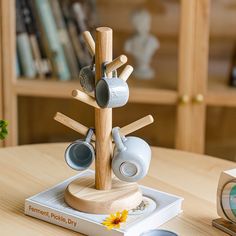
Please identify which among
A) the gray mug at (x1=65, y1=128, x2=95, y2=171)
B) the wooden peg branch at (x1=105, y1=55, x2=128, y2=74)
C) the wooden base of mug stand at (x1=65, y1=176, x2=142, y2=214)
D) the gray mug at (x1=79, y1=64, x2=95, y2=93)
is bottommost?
the wooden base of mug stand at (x1=65, y1=176, x2=142, y2=214)

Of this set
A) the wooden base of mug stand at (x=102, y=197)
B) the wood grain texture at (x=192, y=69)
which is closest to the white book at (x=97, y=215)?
the wooden base of mug stand at (x=102, y=197)

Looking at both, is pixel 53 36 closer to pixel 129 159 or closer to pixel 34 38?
pixel 34 38

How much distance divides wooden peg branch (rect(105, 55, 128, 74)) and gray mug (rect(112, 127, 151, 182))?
0.12m

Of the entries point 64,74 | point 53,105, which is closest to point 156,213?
point 64,74

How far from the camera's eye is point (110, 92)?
3.68ft

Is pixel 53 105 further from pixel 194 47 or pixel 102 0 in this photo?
pixel 194 47

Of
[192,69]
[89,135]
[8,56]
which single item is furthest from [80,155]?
[8,56]

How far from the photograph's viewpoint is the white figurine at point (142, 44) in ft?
7.27

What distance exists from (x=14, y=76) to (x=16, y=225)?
1.06 m

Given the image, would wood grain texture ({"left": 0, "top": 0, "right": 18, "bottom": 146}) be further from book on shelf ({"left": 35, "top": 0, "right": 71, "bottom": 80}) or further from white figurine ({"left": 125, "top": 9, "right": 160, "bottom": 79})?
white figurine ({"left": 125, "top": 9, "right": 160, "bottom": 79})

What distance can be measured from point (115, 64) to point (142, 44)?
3.56ft

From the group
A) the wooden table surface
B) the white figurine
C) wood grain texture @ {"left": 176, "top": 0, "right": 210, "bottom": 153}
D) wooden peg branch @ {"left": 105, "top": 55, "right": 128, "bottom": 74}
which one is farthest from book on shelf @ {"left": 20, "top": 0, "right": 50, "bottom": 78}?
wooden peg branch @ {"left": 105, "top": 55, "right": 128, "bottom": 74}

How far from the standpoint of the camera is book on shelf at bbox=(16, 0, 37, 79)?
86.7 inches

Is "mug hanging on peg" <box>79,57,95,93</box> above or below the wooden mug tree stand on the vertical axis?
above
